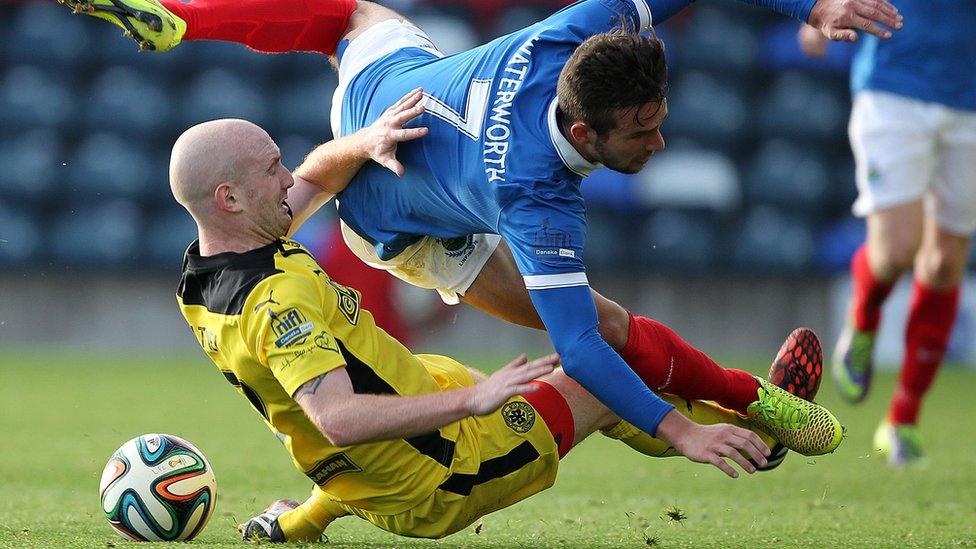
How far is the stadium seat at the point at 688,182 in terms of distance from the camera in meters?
10.3

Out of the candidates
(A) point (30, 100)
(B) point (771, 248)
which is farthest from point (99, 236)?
(B) point (771, 248)

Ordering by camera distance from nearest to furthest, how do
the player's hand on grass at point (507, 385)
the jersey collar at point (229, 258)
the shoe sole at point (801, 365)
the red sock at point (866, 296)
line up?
the player's hand on grass at point (507, 385) < the jersey collar at point (229, 258) < the shoe sole at point (801, 365) < the red sock at point (866, 296)

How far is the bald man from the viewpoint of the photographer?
3133 mm

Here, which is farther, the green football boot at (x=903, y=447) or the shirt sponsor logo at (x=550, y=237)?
the green football boot at (x=903, y=447)

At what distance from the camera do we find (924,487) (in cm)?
525

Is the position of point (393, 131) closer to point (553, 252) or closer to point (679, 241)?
point (553, 252)

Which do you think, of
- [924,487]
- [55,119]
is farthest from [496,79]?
[55,119]

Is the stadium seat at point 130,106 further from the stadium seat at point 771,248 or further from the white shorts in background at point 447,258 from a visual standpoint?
the white shorts in background at point 447,258

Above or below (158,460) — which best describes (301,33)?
above

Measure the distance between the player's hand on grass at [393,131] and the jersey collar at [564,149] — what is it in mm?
418

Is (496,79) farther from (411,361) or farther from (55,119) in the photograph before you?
(55,119)

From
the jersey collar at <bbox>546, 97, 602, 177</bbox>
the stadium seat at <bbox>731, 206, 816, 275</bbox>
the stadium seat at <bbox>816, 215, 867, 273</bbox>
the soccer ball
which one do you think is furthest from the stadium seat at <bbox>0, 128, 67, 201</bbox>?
the jersey collar at <bbox>546, 97, 602, 177</bbox>

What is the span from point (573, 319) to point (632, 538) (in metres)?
0.86

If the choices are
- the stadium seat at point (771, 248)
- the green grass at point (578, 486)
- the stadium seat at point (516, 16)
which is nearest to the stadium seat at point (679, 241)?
the stadium seat at point (771, 248)
